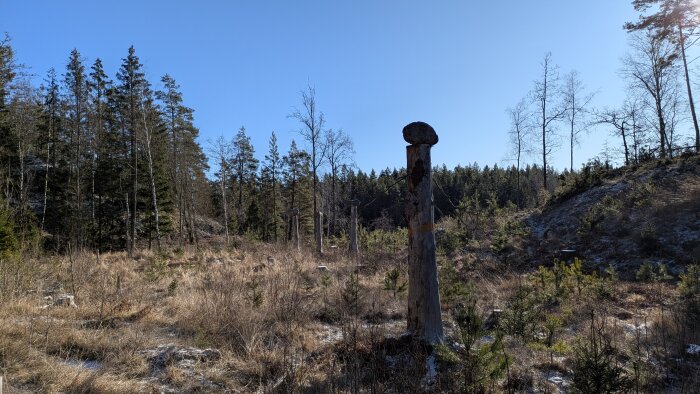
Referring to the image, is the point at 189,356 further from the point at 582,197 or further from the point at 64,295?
the point at 582,197

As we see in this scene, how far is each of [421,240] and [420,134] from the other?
1132 mm

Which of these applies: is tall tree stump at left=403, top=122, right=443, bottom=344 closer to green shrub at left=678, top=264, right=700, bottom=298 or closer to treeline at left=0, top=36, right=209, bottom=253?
green shrub at left=678, top=264, right=700, bottom=298

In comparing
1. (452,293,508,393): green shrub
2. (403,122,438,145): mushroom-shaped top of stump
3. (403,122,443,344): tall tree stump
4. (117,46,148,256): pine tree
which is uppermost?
(117,46,148,256): pine tree

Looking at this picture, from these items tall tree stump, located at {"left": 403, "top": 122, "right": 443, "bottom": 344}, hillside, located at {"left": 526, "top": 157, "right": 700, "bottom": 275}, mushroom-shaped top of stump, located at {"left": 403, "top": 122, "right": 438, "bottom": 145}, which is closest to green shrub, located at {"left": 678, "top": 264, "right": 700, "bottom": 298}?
hillside, located at {"left": 526, "top": 157, "right": 700, "bottom": 275}

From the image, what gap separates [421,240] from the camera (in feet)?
13.4

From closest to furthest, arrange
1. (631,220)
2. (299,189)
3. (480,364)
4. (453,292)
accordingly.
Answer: (480,364)
(453,292)
(631,220)
(299,189)

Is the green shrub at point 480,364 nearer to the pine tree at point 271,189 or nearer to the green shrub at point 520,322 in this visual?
the green shrub at point 520,322

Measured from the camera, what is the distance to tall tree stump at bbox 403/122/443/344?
4062 mm

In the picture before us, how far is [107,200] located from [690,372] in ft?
99.3

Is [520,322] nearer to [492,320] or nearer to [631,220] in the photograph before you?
[492,320]

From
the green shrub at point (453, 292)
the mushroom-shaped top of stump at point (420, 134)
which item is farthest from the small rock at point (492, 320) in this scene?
the mushroom-shaped top of stump at point (420, 134)

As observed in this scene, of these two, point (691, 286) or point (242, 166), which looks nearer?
point (691, 286)

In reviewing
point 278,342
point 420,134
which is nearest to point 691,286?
point 420,134

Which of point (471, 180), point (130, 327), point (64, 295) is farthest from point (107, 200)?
point (471, 180)
